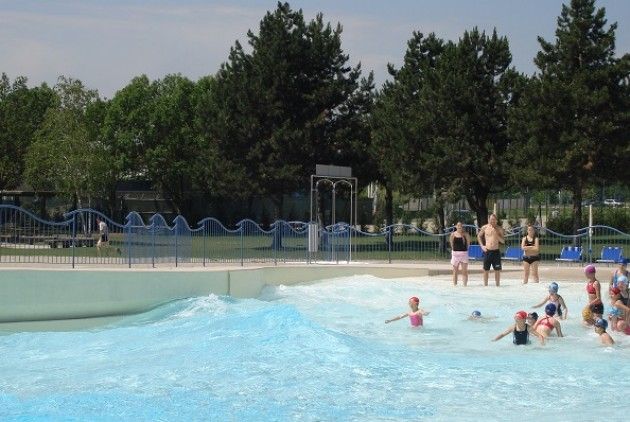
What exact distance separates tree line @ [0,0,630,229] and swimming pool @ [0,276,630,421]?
1311 centimetres

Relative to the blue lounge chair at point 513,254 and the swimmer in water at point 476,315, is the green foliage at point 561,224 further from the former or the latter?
the swimmer in water at point 476,315

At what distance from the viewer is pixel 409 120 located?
38.8 metres

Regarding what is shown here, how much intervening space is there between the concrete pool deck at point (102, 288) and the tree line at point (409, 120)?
472 inches

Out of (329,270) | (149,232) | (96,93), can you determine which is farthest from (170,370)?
(96,93)

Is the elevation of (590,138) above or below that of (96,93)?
below

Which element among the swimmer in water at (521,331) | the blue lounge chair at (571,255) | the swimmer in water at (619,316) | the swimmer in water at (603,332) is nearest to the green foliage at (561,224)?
the blue lounge chair at (571,255)

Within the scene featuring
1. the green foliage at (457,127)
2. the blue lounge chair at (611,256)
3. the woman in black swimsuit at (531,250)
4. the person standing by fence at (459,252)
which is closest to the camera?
the person standing by fence at (459,252)

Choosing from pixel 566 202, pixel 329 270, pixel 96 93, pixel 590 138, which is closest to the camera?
pixel 329 270

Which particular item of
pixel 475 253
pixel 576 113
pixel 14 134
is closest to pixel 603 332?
pixel 475 253

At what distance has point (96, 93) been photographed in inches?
1861

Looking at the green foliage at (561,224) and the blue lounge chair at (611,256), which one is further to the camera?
the green foliage at (561,224)

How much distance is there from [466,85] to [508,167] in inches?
152

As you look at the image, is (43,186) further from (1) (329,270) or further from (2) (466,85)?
(1) (329,270)

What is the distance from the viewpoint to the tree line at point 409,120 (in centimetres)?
3459
